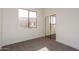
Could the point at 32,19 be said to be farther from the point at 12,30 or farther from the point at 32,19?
the point at 12,30

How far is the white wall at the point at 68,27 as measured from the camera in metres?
4.99

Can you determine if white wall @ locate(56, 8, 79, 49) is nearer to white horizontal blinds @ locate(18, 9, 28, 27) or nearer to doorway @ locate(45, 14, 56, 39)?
doorway @ locate(45, 14, 56, 39)

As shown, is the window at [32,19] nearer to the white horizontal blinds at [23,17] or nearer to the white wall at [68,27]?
the white horizontal blinds at [23,17]

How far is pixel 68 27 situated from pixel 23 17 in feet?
11.2

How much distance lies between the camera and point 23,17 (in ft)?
23.8

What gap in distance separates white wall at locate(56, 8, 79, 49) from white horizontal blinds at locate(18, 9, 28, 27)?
97.2 inches

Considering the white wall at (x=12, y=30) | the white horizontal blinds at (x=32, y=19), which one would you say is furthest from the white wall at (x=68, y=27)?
the white wall at (x=12, y=30)

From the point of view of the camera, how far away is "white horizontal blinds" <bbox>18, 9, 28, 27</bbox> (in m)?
6.89

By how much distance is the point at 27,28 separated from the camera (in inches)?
295
